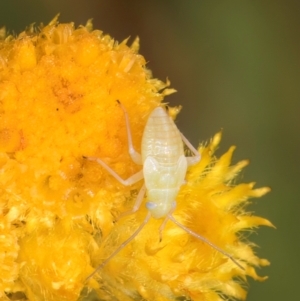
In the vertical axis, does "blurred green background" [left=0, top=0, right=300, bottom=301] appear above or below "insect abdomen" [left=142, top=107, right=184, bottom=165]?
above

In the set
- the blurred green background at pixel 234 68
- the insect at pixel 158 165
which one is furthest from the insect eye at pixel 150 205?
the blurred green background at pixel 234 68

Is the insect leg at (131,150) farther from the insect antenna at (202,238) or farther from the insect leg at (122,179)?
the insect antenna at (202,238)

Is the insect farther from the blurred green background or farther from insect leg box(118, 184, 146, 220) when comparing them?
the blurred green background

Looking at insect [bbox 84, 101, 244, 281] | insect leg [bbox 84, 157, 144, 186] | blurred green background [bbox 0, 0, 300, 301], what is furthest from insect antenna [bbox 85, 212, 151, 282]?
blurred green background [bbox 0, 0, 300, 301]

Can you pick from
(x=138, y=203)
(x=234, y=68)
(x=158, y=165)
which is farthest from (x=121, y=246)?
(x=234, y=68)

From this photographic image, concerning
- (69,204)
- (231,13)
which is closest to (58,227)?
(69,204)

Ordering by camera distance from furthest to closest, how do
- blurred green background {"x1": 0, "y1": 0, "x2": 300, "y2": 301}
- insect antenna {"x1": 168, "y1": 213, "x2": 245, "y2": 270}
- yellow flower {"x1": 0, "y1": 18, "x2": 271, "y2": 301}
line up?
1. blurred green background {"x1": 0, "y1": 0, "x2": 300, "y2": 301}
2. insect antenna {"x1": 168, "y1": 213, "x2": 245, "y2": 270}
3. yellow flower {"x1": 0, "y1": 18, "x2": 271, "y2": 301}
